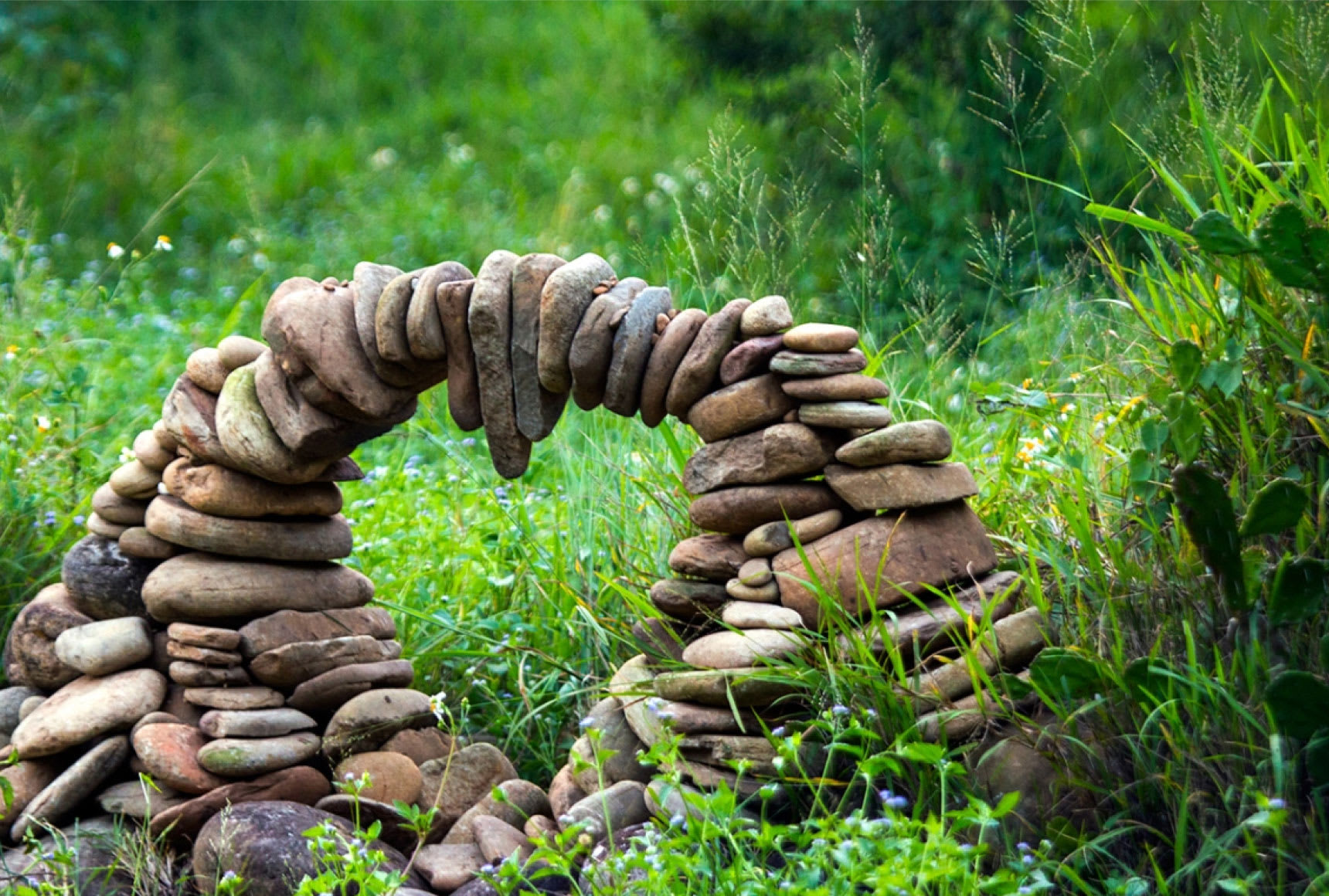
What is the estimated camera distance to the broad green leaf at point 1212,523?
6.57 feet

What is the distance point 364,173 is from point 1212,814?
746 centimetres

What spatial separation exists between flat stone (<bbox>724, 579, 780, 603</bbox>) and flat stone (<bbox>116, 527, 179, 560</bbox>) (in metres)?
1.30

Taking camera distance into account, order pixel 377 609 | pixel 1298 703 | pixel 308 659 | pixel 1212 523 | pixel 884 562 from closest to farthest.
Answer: pixel 1298 703 → pixel 1212 523 → pixel 884 562 → pixel 308 659 → pixel 377 609

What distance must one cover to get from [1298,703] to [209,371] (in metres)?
2.21

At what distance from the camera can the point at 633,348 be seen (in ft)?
8.53

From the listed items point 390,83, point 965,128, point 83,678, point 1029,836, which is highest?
point 390,83

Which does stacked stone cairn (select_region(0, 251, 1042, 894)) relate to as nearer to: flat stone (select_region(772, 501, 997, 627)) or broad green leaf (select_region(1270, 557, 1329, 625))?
flat stone (select_region(772, 501, 997, 627))

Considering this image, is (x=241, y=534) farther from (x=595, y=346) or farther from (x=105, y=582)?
(x=595, y=346)

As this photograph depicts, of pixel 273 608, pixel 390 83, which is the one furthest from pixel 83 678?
pixel 390 83

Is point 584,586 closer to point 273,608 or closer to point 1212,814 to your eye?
point 273,608

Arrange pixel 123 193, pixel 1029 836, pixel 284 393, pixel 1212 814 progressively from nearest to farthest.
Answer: pixel 1212 814, pixel 1029 836, pixel 284 393, pixel 123 193

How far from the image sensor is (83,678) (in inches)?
114

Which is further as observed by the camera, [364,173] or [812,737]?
[364,173]

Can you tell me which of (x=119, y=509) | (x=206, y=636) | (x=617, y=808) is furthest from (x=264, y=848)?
(x=119, y=509)
